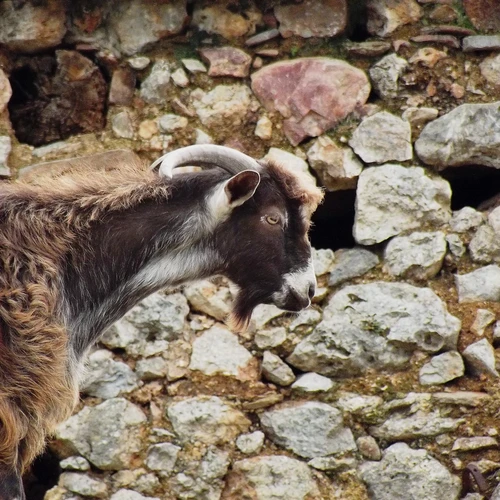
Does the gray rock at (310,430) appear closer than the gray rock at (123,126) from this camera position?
Yes

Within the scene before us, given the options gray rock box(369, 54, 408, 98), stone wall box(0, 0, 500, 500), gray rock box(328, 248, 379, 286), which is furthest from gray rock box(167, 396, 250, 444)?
gray rock box(369, 54, 408, 98)

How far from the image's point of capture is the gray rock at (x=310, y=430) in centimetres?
574

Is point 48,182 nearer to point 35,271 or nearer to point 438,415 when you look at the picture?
point 35,271

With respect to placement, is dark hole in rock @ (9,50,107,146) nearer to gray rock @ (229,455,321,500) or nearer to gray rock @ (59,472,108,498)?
gray rock @ (59,472,108,498)

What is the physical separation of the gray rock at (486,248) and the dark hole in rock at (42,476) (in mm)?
2892

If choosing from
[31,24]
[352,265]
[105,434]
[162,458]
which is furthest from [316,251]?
[31,24]

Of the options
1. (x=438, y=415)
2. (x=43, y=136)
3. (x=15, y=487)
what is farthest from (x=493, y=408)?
(x=43, y=136)

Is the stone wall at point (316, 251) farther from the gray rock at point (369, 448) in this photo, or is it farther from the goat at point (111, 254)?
the goat at point (111, 254)

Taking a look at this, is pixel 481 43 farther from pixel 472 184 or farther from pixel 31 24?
pixel 31 24

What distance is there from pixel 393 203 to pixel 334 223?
2.54 ft

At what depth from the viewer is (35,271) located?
4.29 meters

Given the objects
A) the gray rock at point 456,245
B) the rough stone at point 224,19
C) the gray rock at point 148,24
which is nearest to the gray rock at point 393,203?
the gray rock at point 456,245

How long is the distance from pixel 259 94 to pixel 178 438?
240cm

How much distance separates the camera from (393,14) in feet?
22.0
